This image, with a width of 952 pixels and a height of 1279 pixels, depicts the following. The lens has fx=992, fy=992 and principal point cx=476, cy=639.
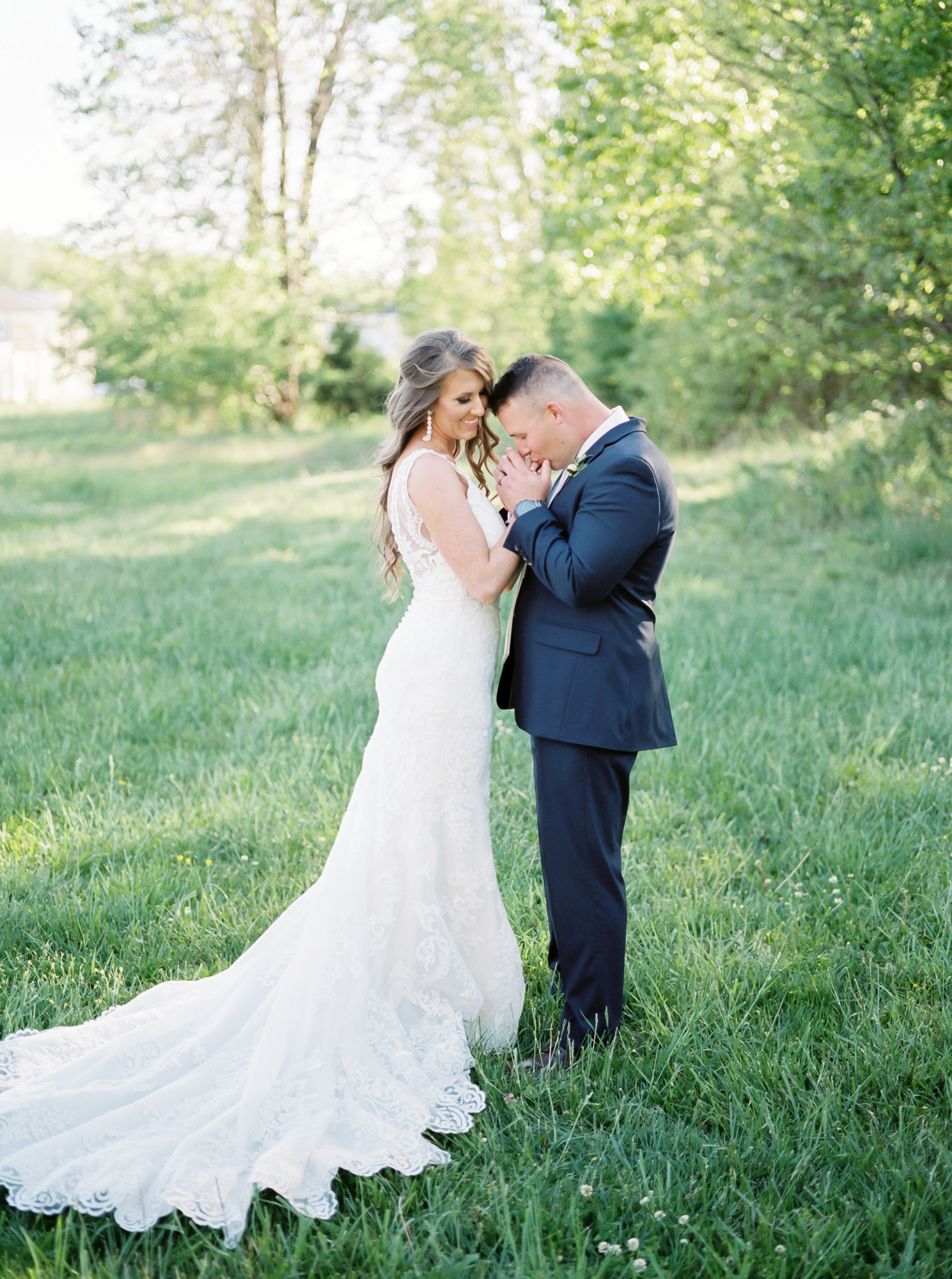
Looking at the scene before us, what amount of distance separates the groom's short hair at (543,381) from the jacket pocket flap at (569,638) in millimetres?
734

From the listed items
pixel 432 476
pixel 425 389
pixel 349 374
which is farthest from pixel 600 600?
pixel 349 374

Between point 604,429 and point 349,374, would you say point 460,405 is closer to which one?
point 604,429

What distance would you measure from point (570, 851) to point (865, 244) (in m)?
8.88

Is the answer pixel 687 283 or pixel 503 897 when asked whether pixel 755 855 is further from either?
pixel 687 283

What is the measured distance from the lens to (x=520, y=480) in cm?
317

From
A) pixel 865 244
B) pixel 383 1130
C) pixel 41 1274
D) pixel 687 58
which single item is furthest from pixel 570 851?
pixel 687 58

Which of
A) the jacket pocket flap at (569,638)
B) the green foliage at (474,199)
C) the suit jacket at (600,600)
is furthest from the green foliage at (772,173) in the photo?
A: the green foliage at (474,199)

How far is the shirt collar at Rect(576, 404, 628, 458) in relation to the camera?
314 cm

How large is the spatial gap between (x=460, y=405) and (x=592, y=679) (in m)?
1.07

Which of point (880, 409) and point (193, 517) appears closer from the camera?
point (880, 409)

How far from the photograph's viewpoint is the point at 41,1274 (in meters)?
2.38

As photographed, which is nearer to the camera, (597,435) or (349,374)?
(597,435)

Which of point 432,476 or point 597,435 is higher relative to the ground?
point 597,435

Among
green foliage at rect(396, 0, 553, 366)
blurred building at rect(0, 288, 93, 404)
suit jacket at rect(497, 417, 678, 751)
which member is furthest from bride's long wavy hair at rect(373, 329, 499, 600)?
blurred building at rect(0, 288, 93, 404)
